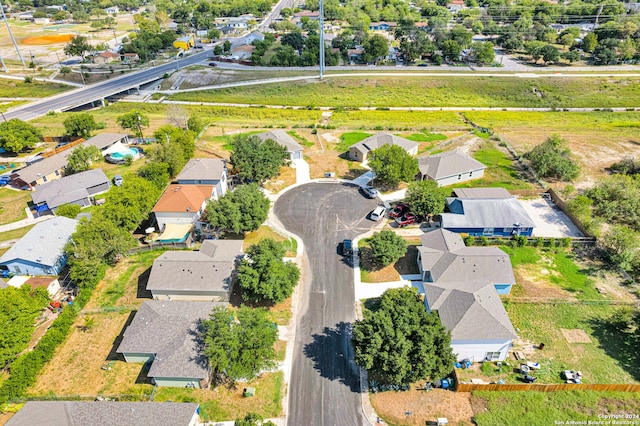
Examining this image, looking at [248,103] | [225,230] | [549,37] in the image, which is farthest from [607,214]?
[549,37]

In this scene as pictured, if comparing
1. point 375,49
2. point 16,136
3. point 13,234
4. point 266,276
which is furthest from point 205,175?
point 375,49

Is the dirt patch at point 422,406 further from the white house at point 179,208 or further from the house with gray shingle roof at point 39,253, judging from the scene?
the house with gray shingle roof at point 39,253

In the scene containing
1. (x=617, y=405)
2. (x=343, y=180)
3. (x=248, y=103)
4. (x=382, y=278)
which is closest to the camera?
(x=617, y=405)

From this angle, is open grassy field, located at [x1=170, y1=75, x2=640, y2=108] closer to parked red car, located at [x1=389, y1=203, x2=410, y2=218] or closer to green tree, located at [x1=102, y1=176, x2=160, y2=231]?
parked red car, located at [x1=389, y1=203, x2=410, y2=218]

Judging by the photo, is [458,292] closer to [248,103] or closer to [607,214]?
[607,214]

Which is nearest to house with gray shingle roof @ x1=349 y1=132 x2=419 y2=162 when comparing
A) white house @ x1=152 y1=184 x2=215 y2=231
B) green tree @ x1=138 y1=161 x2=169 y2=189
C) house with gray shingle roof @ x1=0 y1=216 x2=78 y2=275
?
white house @ x1=152 y1=184 x2=215 y2=231

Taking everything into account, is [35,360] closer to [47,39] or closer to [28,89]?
[28,89]

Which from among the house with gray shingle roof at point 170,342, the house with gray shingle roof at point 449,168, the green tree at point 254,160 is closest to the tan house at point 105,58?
the green tree at point 254,160
